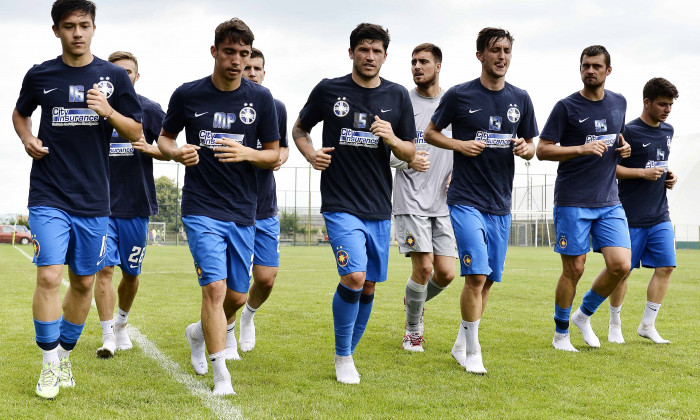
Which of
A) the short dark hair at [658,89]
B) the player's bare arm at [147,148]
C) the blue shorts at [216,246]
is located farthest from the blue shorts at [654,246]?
the player's bare arm at [147,148]

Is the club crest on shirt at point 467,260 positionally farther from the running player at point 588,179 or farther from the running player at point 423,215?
the running player at point 588,179

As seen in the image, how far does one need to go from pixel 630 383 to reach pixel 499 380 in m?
0.94

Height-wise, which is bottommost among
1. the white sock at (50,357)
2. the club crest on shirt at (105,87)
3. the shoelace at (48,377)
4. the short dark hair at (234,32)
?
the shoelace at (48,377)

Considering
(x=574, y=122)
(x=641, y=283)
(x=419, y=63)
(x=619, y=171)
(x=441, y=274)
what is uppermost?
(x=419, y=63)

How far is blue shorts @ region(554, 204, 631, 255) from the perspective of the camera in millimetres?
6496

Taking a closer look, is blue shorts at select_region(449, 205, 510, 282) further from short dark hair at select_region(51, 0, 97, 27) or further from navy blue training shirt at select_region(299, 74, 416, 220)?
short dark hair at select_region(51, 0, 97, 27)

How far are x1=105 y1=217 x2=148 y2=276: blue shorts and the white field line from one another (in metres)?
0.77

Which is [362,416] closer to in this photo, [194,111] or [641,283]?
[194,111]

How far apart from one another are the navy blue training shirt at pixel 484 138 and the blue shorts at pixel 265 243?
1679mm

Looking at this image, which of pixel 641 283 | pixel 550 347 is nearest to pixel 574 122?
pixel 550 347

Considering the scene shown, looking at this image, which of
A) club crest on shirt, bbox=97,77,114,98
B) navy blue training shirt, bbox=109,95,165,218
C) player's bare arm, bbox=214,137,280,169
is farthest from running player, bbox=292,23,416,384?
navy blue training shirt, bbox=109,95,165,218

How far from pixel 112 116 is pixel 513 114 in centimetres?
320

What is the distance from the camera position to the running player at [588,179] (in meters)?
6.48

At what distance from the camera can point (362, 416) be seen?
4117 millimetres
